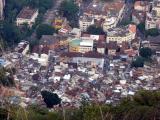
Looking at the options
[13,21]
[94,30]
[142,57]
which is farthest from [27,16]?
[142,57]

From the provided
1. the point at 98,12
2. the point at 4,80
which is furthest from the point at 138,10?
the point at 4,80

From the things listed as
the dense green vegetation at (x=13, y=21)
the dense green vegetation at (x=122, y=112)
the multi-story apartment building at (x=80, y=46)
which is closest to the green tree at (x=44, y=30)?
the dense green vegetation at (x=13, y=21)

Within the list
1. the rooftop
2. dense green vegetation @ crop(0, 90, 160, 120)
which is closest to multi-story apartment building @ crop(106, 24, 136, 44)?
the rooftop

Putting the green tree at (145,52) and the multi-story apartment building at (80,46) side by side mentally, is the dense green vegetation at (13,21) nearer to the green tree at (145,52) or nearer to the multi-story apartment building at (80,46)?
the multi-story apartment building at (80,46)

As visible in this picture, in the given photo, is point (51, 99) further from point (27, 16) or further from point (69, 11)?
point (69, 11)

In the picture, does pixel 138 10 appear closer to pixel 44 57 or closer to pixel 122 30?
pixel 122 30

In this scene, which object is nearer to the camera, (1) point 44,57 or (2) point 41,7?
(1) point 44,57
